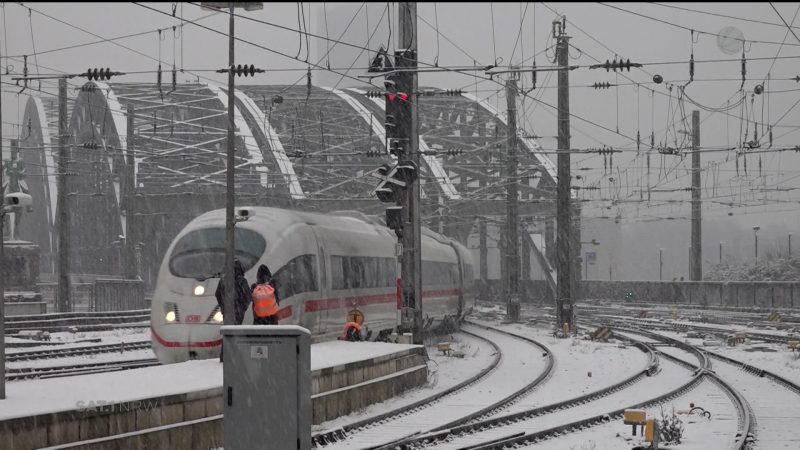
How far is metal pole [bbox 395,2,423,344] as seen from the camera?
21.9 meters

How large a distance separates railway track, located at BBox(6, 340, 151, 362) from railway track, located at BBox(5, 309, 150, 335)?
5.14m

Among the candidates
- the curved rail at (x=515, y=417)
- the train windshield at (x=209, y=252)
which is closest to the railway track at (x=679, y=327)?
the curved rail at (x=515, y=417)

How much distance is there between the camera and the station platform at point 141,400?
32.0 ft

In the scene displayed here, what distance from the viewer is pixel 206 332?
1788 centimetres

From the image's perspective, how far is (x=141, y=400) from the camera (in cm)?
1081

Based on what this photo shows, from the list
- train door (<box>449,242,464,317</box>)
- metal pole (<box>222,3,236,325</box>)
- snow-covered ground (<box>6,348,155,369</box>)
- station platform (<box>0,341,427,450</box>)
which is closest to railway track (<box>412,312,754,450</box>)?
station platform (<box>0,341,427,450</box>)

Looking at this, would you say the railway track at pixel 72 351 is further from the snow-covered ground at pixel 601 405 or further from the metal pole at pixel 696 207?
the metal pole at pixel 696 207

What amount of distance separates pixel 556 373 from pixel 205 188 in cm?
5465

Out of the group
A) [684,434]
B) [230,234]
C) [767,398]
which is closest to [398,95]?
[230,234]

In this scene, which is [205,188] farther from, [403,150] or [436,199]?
[403,150]

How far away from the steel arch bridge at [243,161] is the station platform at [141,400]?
37773 mm

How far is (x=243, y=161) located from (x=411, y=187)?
195 ft

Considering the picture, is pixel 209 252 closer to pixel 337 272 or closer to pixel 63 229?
pixel 337 272

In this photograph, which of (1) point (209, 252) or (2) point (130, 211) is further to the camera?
(2) point (130, 211)
